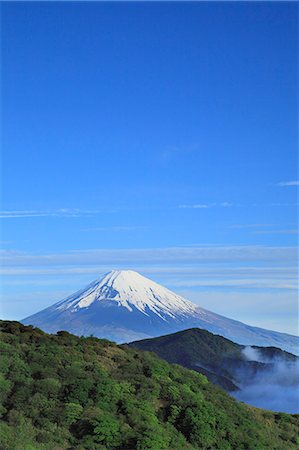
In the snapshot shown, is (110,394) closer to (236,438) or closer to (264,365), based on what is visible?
(236,438)

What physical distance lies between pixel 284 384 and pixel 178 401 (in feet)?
173

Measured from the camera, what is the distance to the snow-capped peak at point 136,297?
8638 centimetres

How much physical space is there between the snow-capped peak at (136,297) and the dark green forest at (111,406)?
2593 inches

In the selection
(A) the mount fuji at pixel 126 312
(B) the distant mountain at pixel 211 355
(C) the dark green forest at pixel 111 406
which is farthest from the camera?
(A) the mount fuji at pixel 126 312

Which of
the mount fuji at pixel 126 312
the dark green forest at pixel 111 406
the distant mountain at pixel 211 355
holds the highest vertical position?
the mount fuji at pixel 126 312

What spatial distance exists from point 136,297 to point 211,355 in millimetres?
35501

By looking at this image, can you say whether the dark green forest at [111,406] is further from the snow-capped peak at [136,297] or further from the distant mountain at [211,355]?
the snow-capped peak at [136,297]

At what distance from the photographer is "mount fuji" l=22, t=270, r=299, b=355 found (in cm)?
8531

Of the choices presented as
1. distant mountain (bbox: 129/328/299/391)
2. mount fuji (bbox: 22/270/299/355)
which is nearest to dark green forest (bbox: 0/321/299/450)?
distant mountain (bbox: 129/328/299/391)

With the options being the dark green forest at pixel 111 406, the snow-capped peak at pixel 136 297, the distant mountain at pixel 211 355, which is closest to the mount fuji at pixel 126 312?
the snow-capped peak at pixel 136 297

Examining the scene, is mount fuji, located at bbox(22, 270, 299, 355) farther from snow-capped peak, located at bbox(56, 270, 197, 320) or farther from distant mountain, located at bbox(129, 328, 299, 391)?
distant mountain, located at bbox(129, 328, 299, 391)

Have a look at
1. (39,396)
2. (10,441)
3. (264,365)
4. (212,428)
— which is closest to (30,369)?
(39,396)

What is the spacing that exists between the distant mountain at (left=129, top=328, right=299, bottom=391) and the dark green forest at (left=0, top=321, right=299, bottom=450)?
2581 cm

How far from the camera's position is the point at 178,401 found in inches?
675
